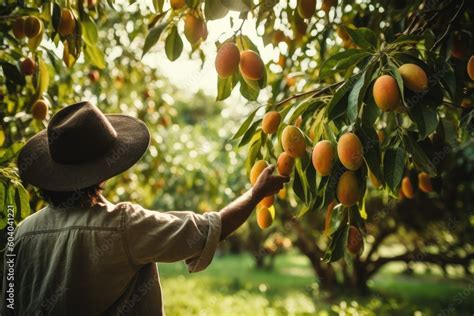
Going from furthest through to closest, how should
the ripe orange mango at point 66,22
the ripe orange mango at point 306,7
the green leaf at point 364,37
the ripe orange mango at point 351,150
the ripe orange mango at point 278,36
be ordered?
the ripe orange mango at point 278,36, the ripe orange mango at point 66,22, the ripe orange mango at point 306,7, the green leaf at point 364,37, the ripe orange mango at point 351,150

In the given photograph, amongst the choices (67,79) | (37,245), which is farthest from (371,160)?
(67,79)

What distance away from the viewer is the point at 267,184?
4.53 ft

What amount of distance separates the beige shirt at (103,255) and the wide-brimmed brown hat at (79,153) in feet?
0.33

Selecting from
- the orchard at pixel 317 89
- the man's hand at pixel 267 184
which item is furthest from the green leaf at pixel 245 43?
the man's hand at pixel 267 184

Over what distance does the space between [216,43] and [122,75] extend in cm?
226

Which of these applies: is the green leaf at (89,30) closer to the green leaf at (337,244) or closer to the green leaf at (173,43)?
the green leaf at (173,43)

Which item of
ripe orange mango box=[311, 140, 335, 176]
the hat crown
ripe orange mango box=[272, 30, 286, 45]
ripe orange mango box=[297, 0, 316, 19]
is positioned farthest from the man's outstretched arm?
ripe orange mango box=[272, 30, 286, 45]

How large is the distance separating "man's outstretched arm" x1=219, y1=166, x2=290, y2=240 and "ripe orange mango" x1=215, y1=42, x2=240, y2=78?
0.34m

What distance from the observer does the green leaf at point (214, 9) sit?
1242 mm

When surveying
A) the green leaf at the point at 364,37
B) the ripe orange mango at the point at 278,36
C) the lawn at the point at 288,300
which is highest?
the green leaf at the point at 364,37

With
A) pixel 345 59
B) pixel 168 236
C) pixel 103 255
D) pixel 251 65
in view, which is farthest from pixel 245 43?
pixel 103 255

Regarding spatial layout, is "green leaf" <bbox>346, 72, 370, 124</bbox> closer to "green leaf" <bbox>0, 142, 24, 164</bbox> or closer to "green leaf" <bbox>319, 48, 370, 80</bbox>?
"green leaf" <bbox>319, 48, 370, 80</bbox>

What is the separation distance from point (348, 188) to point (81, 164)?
802 millimetres

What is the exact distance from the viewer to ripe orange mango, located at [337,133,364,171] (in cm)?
109
